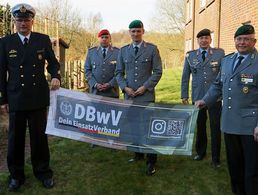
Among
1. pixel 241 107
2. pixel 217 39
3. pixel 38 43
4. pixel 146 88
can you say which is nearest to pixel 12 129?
pixel 38 43

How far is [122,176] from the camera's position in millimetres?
5312

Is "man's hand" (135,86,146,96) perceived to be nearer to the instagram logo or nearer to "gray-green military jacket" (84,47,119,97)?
the instagram logo

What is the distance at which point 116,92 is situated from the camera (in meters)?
6.69

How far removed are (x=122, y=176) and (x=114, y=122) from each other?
0.81 metres

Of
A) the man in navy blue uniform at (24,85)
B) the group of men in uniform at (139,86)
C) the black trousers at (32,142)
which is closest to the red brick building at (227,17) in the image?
the group of men in uniform at (139,86)

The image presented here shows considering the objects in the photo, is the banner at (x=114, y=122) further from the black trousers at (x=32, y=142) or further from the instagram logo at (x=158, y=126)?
the black trousers at (x=32, y=142)

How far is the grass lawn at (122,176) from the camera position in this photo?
4883mm

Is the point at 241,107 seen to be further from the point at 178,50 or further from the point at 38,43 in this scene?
the point at 178,50

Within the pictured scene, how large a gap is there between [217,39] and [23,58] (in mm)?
9784

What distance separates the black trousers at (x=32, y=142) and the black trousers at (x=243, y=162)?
2.47 meters

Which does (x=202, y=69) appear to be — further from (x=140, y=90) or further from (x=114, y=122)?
(x=114, y=122)

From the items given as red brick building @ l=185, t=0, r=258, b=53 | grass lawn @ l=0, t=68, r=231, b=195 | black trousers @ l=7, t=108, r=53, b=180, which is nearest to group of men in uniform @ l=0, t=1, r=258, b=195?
black trousers @ l=7, t=108, r=53, b=180

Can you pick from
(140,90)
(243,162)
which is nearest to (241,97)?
(243,162)

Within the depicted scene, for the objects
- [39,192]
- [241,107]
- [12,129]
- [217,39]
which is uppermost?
[217,39]
